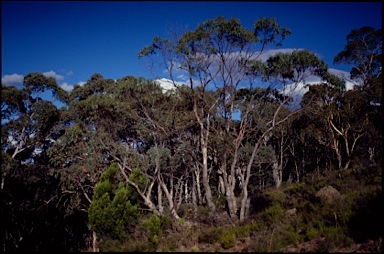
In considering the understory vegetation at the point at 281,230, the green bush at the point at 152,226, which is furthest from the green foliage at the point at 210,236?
the green bush at the point at 152,226

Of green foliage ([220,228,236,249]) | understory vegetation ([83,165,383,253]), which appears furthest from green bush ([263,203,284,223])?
green foliage ([220,228,236,249])

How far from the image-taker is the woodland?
8562 millimetres

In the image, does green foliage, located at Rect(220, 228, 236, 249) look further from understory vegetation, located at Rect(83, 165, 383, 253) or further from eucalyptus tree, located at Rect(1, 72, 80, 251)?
eucalyptus tree, located at Rect(1, 72, 80, 251)

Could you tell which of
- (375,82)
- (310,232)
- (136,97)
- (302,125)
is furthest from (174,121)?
(375,82)

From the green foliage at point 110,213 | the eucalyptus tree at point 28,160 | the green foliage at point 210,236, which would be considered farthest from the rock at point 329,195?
the eucalyptus tree at point 28,160

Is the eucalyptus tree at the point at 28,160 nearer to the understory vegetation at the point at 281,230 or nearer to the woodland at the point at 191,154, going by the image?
the woodland at the point at 191,154

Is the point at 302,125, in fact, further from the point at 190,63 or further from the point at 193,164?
the point at 190,63

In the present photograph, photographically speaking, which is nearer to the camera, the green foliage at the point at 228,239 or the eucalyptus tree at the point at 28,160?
the green foliage at the point at 228,239

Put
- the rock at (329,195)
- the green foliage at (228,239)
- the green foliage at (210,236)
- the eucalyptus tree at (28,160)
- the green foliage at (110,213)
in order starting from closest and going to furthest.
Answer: the green foliage at (228,239)
the green foliage at (210,236)
the green foliage at (110,213)
the rock at (329,195)
the eucalyptus tree at (28,160)

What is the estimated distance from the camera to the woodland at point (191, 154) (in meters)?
8.56

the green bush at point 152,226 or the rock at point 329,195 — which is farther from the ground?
the rock at point 329,195

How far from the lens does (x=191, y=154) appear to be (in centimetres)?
1320

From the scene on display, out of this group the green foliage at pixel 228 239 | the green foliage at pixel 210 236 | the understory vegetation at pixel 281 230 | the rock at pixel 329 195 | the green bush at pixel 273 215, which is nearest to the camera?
the understory vegetation at pixel 281 230

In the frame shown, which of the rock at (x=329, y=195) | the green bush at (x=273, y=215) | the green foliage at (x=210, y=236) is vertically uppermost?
the rock at (x=329, y=195)
